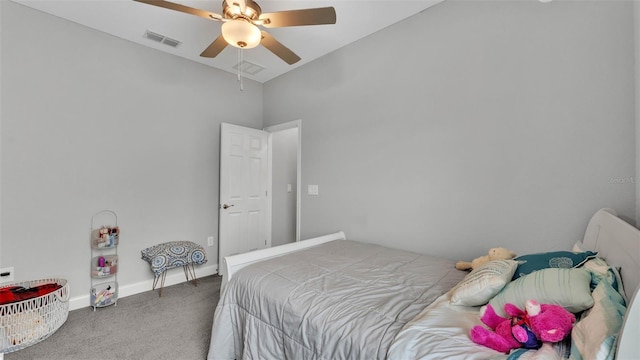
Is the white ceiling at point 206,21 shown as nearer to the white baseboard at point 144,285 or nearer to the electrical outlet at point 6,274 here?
the electrical outlet at point 6,274

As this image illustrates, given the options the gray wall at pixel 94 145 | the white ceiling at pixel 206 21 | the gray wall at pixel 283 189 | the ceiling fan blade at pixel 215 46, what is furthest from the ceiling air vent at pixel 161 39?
the gray wall at pixel 283 189

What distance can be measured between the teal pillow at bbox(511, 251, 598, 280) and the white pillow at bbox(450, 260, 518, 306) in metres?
0.08

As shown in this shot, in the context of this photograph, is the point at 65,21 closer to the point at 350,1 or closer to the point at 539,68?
the point at 350,1

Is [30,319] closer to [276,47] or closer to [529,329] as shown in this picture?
[276,47]

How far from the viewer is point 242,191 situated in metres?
3.70

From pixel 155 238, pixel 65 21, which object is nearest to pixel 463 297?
pixel 155 238

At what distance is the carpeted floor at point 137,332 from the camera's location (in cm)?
186

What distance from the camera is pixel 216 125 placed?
3555mm

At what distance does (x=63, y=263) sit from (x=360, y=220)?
2866mm

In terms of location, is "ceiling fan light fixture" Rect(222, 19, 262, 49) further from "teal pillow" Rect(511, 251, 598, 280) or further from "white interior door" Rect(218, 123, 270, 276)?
"teal pillow" Rect(511, 251, 598, 280)

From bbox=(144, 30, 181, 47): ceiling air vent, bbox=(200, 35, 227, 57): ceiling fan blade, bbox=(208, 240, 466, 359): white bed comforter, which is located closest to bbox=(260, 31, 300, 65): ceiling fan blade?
bbox=(200, 35, 227, 57): ceiling fan blade

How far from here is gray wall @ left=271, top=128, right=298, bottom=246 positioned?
4242mm

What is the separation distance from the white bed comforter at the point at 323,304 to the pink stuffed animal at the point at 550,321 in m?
0.45

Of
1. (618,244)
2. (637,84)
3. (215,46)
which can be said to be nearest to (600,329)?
(618,244)
